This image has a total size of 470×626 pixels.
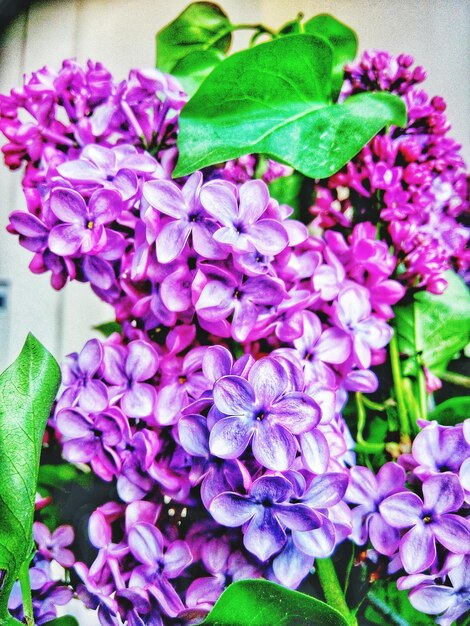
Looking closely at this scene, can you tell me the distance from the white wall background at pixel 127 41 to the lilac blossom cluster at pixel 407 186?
3.0 inches

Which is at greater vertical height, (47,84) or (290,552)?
(47,84)

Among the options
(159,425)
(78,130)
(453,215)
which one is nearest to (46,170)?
(78,130)

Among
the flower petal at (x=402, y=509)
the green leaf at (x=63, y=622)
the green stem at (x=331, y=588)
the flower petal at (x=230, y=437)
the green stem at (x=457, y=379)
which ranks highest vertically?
the flower petal at (x=230, y=437)

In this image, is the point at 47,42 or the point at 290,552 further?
the point at 47,42

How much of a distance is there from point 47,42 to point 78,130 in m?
0.17

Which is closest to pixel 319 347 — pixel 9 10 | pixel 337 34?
pixel 337 34


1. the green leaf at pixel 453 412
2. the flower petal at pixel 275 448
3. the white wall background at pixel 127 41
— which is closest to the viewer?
the flower petal at pixel 275 448

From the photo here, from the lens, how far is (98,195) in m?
0.34

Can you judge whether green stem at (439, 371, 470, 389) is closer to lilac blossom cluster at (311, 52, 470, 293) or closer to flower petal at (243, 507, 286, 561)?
lilac blossom cluster at (311, 52, 470, 293)

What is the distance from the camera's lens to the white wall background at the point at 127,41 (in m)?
0.50

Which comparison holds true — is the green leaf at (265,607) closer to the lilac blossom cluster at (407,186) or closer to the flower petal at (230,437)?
the flower petal at (230,437)

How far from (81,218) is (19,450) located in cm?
12

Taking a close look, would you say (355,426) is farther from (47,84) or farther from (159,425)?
(47,84)

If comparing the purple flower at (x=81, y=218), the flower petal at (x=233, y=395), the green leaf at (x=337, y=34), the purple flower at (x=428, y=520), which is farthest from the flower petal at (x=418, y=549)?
the green leaf at (x=337, y=34)
